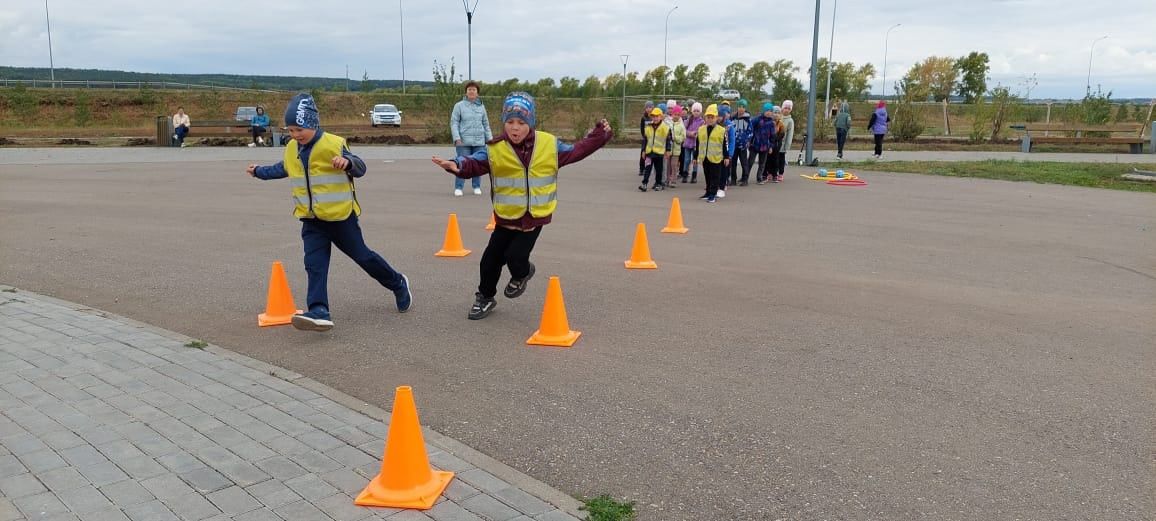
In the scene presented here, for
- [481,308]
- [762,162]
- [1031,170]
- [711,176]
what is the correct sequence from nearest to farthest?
[481,308]
[711,176]
[762,162]
[1031,170]

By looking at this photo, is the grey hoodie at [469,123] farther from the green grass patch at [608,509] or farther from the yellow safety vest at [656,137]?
the green grass patch at [608,509]

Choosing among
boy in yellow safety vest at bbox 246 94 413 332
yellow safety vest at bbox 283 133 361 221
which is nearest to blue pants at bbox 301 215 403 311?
boy in yellow safety vest at bbox 246 94 413 332

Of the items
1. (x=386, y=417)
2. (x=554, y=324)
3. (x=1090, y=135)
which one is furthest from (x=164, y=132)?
(x=1090, y=135)

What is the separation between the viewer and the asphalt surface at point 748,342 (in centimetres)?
385

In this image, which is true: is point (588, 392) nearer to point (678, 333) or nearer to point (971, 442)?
point (678, 333)

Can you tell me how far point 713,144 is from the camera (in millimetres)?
14039

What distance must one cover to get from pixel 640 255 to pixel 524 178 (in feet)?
9.04

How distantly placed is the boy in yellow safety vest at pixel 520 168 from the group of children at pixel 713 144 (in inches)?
320

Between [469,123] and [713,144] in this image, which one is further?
[713,144]

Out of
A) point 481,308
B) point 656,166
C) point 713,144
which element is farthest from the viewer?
point 656,166

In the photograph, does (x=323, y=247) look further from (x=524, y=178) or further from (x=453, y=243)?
(x=453, y=243)

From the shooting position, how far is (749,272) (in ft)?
27.7

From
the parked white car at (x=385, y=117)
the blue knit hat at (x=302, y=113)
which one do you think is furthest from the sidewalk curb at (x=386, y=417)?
the parked white car at (x=385, y=117)

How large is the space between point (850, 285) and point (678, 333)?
96.2 inches
